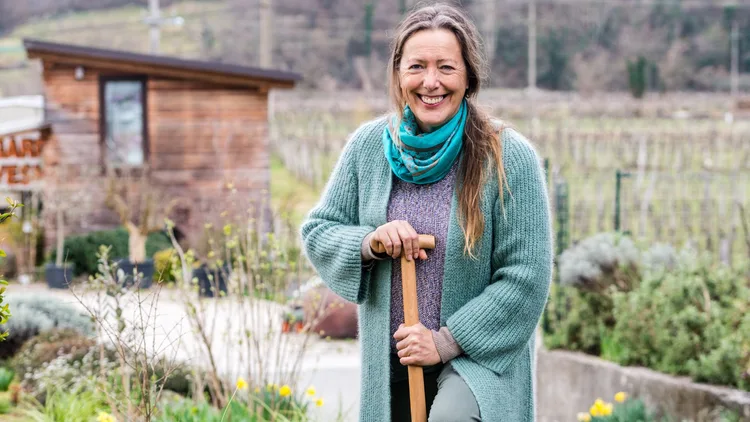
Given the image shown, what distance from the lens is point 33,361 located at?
20.0ft

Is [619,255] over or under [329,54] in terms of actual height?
under

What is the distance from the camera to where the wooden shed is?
54.7 feet

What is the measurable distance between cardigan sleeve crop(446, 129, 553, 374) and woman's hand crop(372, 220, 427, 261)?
219 millimetres

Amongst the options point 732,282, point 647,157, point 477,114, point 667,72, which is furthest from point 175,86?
point 667,72

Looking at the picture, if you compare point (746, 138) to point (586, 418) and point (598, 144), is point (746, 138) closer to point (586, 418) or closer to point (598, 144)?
point (598, 144)

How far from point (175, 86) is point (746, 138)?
23.3m

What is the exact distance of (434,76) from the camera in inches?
114

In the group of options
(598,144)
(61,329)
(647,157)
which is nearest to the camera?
(61,329)

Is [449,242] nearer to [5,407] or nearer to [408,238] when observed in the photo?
[408,238]

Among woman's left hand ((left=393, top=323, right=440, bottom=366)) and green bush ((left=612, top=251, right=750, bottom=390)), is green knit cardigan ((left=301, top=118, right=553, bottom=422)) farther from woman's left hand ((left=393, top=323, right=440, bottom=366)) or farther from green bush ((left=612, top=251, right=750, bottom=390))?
green bush ((left=612, top=251, right=750, bottom=390))

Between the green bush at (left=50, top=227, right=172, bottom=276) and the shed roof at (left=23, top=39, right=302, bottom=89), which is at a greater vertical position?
the shed roof at (left=23, top=39, right=302, bottom=89)

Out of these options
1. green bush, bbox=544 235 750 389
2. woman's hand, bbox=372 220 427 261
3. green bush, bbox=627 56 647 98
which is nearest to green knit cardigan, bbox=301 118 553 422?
woman's hand, bbox=372 220 427 261

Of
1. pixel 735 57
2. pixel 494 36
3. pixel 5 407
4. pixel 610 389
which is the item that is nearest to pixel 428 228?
pixel 5 407

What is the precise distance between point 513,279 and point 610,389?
13.5ft
